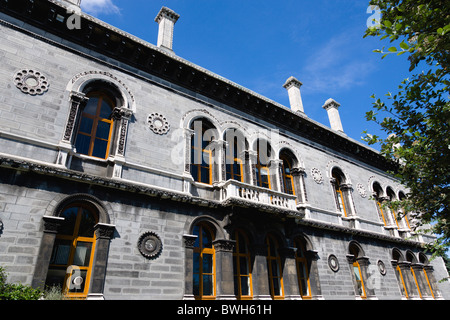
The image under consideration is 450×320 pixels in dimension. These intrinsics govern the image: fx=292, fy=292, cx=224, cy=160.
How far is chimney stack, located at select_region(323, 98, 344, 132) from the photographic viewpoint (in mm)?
21328

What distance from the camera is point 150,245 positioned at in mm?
9508

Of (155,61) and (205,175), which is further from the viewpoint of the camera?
(205,175)

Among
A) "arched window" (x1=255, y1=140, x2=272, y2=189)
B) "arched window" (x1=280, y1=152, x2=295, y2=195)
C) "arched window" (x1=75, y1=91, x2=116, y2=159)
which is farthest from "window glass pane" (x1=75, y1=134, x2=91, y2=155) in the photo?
"arched window" (x1=280, y1=152, x2=295, y2=195)

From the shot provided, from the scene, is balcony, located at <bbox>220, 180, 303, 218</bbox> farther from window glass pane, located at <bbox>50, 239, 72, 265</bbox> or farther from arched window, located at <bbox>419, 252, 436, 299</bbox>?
arched window, located at <bbox>419, 252, 436, 299</bbox>

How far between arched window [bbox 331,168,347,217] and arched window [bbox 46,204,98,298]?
1308cm

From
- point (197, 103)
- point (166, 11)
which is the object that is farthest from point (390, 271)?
point (166, 11)

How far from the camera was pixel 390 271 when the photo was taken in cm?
1700

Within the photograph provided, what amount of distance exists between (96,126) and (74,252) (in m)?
4.39

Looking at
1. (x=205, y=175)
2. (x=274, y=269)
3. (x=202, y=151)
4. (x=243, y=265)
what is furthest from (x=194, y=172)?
(x=274, y=269)

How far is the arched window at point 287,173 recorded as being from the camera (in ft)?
50.1

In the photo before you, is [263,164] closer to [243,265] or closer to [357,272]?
[243,265]

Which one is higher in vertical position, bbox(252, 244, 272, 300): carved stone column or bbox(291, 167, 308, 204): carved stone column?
bbox(291, 167, 308, 204): carved stone column

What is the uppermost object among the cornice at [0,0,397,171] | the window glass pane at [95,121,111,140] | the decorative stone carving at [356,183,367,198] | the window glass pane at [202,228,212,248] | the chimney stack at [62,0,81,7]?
the chimney stack at [62,0,81,7]

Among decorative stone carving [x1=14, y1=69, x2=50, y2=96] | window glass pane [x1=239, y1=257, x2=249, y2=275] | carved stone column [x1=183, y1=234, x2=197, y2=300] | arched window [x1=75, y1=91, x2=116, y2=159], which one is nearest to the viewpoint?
decorative stone carving [x1=14, y1=69, x2=50, y2=96]
